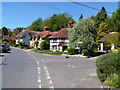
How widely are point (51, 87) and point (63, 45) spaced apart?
134 ft

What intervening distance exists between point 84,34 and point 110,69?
87.2 ft

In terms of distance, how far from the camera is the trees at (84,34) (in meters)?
34.3

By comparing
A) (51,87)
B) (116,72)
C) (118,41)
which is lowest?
(51,87)

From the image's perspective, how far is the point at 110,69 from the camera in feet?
27.1

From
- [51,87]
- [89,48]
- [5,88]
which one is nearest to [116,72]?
[51,87]

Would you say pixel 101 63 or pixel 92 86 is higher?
pixel 101 63

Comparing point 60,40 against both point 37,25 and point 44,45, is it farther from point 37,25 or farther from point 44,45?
point 37,25

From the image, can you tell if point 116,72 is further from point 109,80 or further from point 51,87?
point 51,87

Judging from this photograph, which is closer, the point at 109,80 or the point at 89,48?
the point at 109,80

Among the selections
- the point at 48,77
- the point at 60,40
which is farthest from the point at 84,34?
the point at 48,77

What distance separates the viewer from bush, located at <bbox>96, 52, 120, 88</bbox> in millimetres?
7670

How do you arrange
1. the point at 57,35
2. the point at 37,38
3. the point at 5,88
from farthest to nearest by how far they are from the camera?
the point at 37,38 → the point at 57,35 → the point at 5,88

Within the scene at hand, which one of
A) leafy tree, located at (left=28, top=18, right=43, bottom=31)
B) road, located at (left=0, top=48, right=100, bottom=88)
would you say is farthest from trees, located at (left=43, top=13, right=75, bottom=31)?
road, located at (left=0, top=48, right=100, bottom=88)

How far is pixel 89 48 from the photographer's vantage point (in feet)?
114
